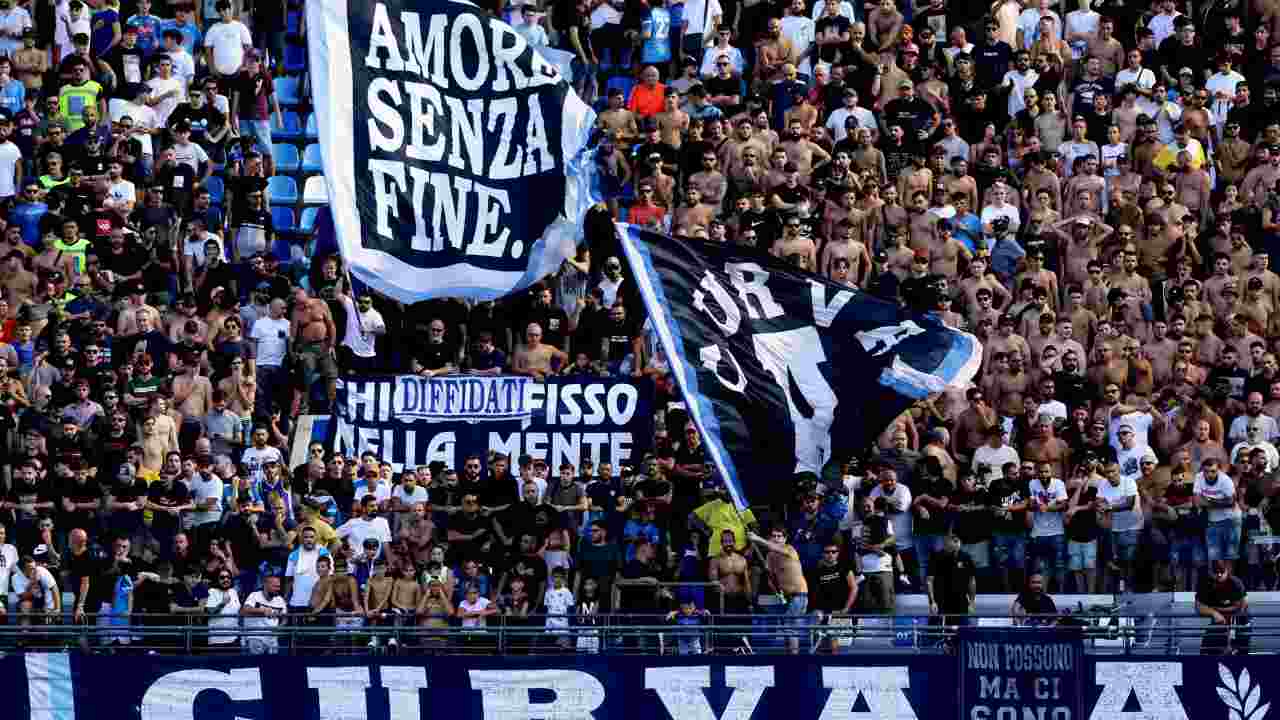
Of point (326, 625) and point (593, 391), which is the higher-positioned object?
point (593, 391)

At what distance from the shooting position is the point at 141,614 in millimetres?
29688

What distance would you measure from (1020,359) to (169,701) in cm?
909

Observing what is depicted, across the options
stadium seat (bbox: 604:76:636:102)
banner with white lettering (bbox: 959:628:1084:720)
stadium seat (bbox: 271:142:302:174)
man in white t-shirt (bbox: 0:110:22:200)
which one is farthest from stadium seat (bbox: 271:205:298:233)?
banner with white lettering (bbox: 959:628:1084:720)

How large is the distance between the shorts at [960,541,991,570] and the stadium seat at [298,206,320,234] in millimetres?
9024

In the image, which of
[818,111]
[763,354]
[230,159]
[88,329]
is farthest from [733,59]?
[763,354]

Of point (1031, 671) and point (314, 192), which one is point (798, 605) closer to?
point (1031, 671)

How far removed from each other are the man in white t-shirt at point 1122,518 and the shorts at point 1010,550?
784mm

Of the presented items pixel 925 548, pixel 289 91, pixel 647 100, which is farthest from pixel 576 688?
pixel 289 91

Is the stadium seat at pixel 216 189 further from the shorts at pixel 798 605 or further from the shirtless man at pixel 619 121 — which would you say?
the shorts at pixel 798 605

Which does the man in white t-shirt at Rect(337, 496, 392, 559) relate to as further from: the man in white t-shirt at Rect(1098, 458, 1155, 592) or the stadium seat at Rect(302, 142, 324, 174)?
the stadium seat at Rect(302, 142, 324, 174)

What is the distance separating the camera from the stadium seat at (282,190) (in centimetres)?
3794

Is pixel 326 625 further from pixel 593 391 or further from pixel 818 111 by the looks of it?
pixel 818 111

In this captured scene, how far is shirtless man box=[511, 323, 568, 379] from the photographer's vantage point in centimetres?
3409

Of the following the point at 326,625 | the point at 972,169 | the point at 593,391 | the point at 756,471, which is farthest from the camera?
the point at 972,169
